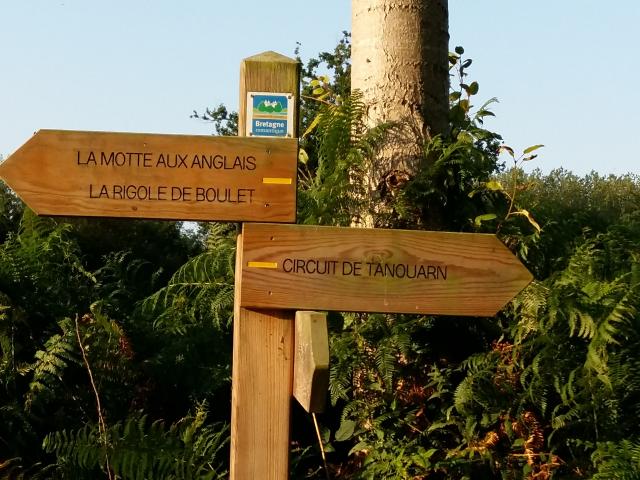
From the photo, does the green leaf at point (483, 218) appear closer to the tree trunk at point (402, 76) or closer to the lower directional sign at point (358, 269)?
the tree trunk at point (402, 76)

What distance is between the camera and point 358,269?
3434 millimetres

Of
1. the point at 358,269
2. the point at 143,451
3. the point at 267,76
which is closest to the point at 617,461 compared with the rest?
the point at 358,269

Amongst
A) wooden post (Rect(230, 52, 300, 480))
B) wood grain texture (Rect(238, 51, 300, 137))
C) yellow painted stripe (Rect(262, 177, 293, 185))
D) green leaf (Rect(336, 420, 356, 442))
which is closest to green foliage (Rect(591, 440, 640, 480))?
green leaf (Rect(336, 420, 356, 442))

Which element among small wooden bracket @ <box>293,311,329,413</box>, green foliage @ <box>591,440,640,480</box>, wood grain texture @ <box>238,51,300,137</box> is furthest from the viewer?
green foliage @ <box>591,440,640,480</box>

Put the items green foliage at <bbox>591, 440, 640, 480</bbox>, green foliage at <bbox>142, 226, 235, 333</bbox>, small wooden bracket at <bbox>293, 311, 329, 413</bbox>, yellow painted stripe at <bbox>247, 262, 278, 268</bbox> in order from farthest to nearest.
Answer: green foliage at <bbox>142, 226, 235, 333</bbox>
green foliage at <bbox>591, 440, 640, 480</bbox>
yellow painted stripe at <bbox>247, 262, 278, 268</bbox>
small wooden bracket at <bbox>293, 311, 329, 413</bbox>

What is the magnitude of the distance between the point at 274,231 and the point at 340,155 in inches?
64.6

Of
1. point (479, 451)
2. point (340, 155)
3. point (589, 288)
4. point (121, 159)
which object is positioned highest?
point (340, 155)

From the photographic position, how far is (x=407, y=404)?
182 inches

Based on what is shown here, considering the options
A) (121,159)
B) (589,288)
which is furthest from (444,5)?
(121,159)

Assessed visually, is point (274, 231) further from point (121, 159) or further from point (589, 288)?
point (589, 288)

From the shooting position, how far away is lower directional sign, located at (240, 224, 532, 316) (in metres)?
3.42

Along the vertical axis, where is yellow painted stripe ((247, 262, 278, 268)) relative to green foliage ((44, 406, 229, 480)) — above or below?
above

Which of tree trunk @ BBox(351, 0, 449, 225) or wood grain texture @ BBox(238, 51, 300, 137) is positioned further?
tree trunk @ BBox(351, 0, 449, 225)

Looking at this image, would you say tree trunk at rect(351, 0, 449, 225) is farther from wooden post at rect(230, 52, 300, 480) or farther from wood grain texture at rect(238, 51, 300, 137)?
wooden post at rect(230, 52, 300, 480)
